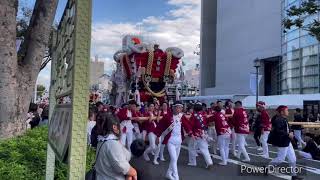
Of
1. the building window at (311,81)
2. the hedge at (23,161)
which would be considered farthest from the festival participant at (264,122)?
the building window at (311,81)

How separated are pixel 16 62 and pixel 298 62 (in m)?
37.6

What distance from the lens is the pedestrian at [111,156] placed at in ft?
12.1

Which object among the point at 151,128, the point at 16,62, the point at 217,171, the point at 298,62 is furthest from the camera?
the point at 298,62

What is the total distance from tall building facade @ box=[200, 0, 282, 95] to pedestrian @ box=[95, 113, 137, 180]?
1500 inches

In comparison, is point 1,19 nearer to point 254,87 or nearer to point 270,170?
point 270,170

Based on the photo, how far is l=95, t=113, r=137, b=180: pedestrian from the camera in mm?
3678

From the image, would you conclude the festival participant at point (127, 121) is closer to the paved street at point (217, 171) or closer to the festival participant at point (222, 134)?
the paved street at point (217, 171)

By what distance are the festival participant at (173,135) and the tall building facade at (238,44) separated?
3166 cm

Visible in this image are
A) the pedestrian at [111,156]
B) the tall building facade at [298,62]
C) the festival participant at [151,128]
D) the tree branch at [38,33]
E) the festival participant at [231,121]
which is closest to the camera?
the pedestrian at [111,156]

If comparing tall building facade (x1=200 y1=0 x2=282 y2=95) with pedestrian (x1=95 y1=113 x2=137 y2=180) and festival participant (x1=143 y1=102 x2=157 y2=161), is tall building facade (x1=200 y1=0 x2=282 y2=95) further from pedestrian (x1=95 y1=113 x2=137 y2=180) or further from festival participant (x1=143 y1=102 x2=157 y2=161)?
pedestrian (x1=95 y1=113 x2=137 y2=180)

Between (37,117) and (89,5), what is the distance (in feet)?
42.6

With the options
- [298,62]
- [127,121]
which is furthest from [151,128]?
[298,62]

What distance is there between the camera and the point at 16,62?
6711mm

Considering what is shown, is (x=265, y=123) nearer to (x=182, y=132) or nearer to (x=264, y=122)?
(x=264, y=122)
